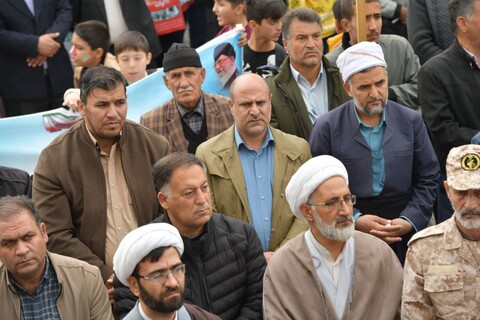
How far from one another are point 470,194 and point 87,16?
19.2ft

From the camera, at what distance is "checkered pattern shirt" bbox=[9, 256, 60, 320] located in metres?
6.52

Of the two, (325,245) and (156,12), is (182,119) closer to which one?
(325,245)

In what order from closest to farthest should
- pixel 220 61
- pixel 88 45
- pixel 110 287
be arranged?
pixel 110 287 < pixel 220 61 < pixel 88 45

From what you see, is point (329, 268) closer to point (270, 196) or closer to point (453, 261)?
point (453, 261)

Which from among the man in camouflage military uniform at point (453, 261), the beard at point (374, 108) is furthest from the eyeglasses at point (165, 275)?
the beard at point (374, 108)

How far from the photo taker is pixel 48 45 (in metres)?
10.7

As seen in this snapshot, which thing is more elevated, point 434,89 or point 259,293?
point 434,89

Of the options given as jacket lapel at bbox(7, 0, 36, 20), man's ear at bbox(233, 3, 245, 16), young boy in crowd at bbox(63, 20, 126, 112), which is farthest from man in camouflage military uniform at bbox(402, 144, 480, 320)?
jacket lapel at bbox(7, 0, 36, 20)

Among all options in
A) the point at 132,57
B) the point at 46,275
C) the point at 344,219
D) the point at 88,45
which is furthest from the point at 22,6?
the point at 344,219

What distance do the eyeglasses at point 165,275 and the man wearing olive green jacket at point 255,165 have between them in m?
1.50

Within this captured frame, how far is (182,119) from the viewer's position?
8336 millimetres

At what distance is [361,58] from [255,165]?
104 cm

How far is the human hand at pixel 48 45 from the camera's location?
10.7m

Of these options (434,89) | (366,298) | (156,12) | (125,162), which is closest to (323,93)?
(434,89)
